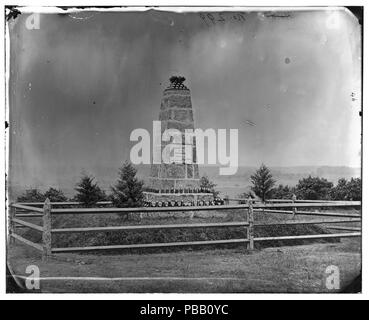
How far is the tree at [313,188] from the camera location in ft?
25.6

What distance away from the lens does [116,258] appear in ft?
24.3

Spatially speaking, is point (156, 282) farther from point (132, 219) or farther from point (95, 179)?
point (95, 179)

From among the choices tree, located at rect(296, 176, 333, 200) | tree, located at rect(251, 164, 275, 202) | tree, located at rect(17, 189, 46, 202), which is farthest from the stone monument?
tree, located at rect(17, 189, 46, 202)

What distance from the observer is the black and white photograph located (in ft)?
24.5

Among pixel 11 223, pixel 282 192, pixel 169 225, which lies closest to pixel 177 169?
pixel 169 225

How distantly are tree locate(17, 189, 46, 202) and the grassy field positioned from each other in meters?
0.52

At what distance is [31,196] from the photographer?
7.55 metres

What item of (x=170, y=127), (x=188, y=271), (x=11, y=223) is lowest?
(x=188, y=271)

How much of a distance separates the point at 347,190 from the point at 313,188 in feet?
1.74

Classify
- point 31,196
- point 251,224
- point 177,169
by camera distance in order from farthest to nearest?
point 177,169
point 251,224
point 31,196

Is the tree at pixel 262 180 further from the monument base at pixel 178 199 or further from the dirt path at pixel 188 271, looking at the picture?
the dirt path at pixel 188 271

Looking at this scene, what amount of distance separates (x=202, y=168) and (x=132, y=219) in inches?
54.3

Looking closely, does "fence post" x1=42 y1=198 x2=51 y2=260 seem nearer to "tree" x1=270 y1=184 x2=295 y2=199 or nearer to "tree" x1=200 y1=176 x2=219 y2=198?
"tree" x1=200 y1=176 x2=219 y2=198

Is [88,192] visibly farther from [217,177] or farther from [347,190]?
[347,190]
